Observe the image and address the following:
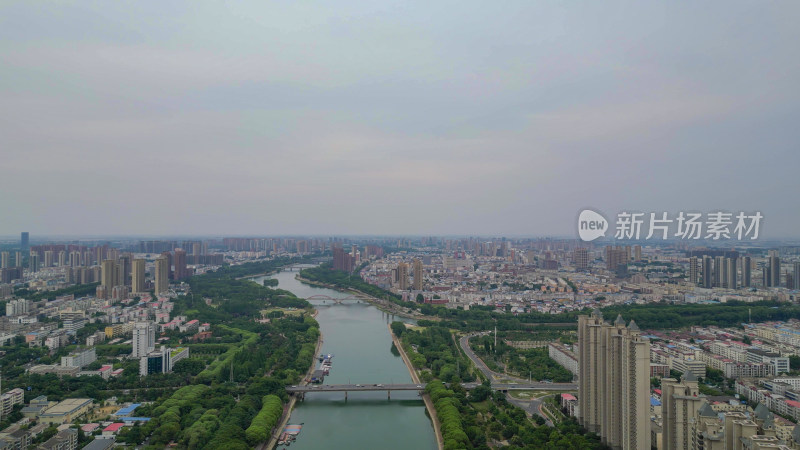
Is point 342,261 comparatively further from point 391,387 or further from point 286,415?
point 286,415

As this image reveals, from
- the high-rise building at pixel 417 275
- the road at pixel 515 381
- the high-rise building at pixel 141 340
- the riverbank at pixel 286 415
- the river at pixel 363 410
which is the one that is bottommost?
the river at pixel 363 410

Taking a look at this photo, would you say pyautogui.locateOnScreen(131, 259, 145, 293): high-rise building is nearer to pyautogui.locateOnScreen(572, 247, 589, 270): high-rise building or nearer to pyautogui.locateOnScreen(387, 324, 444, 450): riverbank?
pyautogui.locateOnScreen(387, 324, 444, 450): riverbank

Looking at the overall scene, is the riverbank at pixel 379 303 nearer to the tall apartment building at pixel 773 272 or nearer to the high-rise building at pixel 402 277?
the high-rise building at pixel 402 277

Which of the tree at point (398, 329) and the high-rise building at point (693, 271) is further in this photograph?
the high-rise building at point (693, 271)

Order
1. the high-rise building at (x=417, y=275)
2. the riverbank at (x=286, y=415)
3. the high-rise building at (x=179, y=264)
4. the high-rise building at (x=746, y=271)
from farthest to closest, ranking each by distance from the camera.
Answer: the high-rise building at (x=179, y=264), the high-rise building at (x=417, y=275), the high-rise building at (x=746, y=271), the riverbank at (x=286, y=415)

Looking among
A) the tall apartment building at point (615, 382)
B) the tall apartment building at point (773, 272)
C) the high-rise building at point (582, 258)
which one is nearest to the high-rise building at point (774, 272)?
the tall apartment building at point (773, 272)

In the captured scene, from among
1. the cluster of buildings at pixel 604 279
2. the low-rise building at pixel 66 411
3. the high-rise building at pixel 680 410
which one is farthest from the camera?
the cluster of buildings at pixel 604 279

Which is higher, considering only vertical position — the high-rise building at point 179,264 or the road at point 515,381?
the high-rise building at point 179,264

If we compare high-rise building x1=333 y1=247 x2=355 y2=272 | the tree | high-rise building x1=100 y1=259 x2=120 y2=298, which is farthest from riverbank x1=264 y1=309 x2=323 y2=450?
high-rise building x1=333 y1=247 x2=355 y2=272
